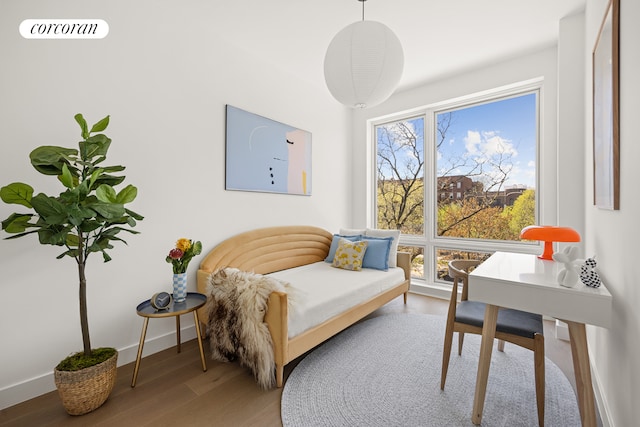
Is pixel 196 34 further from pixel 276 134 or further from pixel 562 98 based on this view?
pixel 562 98

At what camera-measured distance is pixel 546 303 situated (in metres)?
1.28

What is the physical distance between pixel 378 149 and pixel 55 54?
373 centimetres

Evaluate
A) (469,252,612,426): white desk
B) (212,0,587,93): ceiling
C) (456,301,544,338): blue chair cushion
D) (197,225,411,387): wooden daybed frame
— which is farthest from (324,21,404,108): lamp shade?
(456,301,544,338): blue chair cushion

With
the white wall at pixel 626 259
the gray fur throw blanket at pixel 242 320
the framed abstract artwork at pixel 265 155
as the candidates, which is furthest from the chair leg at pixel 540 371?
the framed abstract artwork at pixel 265 155

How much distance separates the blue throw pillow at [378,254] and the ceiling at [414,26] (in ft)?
6.83

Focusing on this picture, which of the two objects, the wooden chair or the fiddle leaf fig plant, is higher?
the fiddle leaf fig plant

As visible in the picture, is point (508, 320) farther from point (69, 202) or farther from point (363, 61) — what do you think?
point (69, 202)

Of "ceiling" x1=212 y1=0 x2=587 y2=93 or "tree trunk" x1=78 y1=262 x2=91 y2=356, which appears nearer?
"tree trunk" x1=78 y1=262 x2=91 y2=356

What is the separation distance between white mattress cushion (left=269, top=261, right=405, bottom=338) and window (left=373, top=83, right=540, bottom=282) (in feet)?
3.20

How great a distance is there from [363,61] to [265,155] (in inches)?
68.5

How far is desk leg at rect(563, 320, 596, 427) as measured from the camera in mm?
1221

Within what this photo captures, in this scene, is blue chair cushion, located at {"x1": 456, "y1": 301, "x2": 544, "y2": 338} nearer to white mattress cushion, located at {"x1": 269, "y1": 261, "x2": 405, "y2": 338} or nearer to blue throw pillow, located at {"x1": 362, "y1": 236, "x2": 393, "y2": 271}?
→ white mattress cushion, located at {"x1": 269, "y1": 261, "x2": 405, "y2": 338}

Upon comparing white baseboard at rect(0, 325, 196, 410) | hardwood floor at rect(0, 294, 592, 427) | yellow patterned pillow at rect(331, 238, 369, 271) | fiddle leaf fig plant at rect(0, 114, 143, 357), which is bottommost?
hardwood floor at rect(0, 294, 592, 427)

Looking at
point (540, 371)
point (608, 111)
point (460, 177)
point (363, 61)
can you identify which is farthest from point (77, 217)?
point (460, 177)
